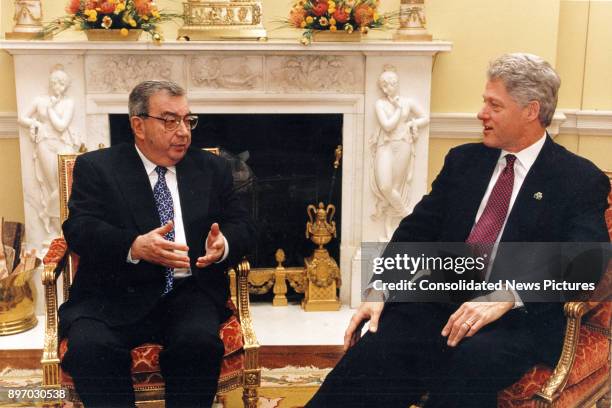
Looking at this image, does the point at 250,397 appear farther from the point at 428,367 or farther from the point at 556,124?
the point at 556,124

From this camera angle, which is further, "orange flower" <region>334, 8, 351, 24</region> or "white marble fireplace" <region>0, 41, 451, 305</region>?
"white marble fireplace" <region>0, 41, 451, 305</region>

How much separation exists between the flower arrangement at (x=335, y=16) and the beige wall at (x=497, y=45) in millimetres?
315

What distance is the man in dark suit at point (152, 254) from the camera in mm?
2793

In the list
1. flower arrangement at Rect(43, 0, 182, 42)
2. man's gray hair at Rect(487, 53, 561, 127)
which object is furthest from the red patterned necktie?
flower arrangement at Rect(43, 0, 182, 42)

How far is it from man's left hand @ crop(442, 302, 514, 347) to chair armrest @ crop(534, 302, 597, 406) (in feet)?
0.75

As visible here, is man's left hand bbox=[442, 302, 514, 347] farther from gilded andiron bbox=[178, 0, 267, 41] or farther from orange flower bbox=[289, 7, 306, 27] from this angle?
gilded andiron bbox=[178, 0, 267, 41]

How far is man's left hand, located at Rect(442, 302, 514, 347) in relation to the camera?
2.56m

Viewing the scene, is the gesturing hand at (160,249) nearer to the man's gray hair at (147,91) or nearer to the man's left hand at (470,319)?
the man's gray hair at (147,91)

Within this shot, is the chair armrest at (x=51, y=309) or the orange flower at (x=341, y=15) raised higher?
the orange flower at (x=341, y=15)

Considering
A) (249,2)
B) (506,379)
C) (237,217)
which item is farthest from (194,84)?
(506,379)

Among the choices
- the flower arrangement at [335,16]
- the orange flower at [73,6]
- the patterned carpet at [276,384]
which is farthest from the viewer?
the flower arrangement at [335,16]

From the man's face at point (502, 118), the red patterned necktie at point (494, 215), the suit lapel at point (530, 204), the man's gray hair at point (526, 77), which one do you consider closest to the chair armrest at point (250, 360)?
the red patterned necktie at point (494, 215)

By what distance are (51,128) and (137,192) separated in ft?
5.33

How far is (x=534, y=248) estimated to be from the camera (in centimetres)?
267
